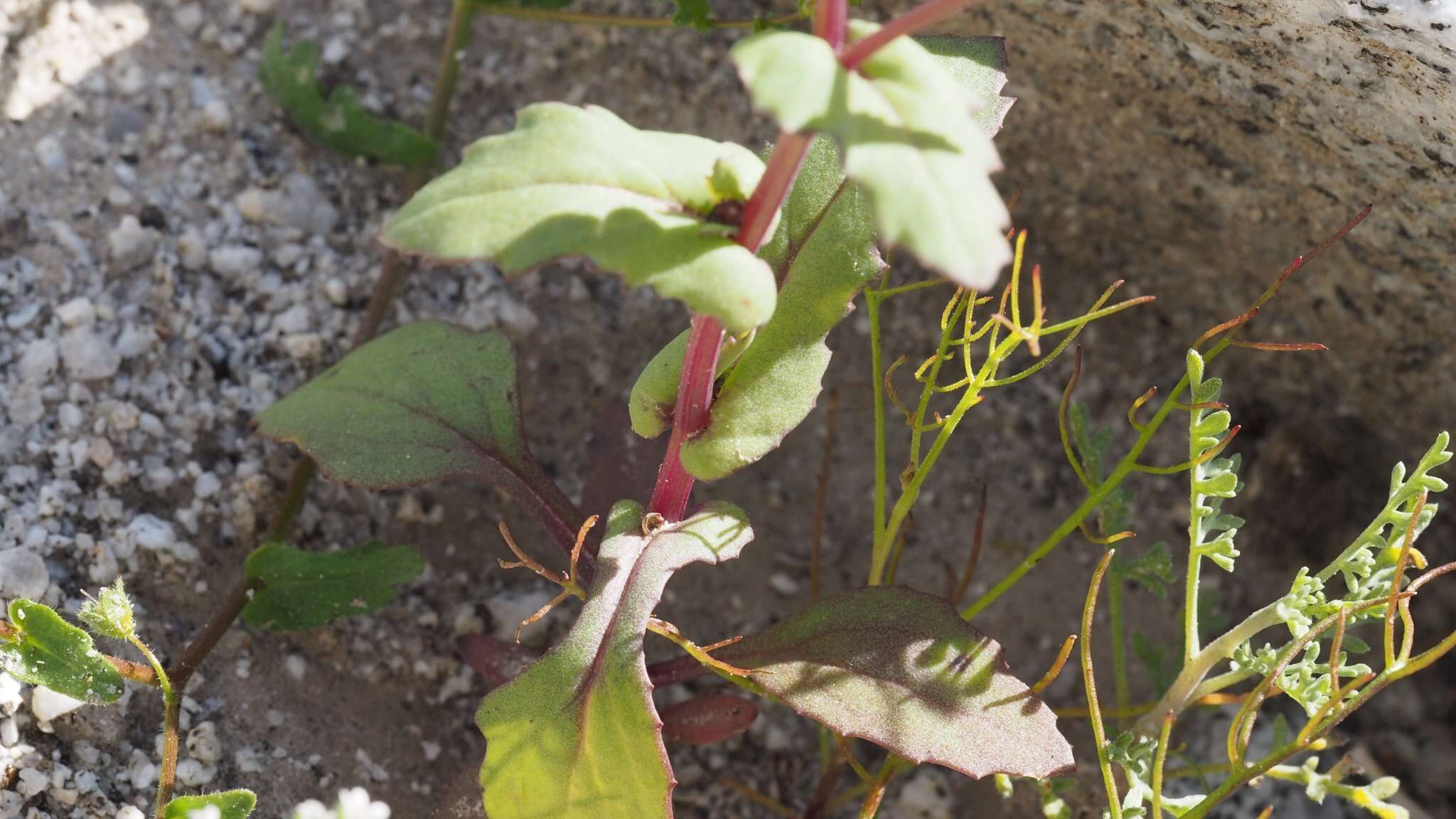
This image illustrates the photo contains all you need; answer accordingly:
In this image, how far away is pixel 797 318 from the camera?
1412 millimetres

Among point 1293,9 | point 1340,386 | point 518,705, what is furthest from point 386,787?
point 1340,386

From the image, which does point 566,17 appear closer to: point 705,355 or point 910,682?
point 705,355

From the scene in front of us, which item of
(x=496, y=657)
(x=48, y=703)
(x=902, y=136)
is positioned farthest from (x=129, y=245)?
(x=902, y=136)

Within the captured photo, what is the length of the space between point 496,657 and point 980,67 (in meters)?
0.90

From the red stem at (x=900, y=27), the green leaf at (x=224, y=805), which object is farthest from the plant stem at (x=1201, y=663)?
the green leaf at (x=224, y=805)

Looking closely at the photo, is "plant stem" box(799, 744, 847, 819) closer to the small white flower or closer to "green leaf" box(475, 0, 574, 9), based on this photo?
the small white flower

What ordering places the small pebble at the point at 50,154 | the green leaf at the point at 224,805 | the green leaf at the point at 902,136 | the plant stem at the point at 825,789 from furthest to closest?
1. the small pebble at the point at 50,154
2. the plant stem at the point at 825,789
3. the green leaf at the point at 224,805
4. the green leaf at the point at 902,136

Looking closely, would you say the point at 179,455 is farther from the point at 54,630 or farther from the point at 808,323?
the point at 808,323

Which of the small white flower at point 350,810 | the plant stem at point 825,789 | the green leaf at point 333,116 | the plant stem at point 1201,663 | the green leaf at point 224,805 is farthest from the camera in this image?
the green leaf at point 333,116

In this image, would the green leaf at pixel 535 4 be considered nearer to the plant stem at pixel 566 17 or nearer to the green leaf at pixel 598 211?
the plant stem at pixel 566 17

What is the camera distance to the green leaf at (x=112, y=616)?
4.25 feet

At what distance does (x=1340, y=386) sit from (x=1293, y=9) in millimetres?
845

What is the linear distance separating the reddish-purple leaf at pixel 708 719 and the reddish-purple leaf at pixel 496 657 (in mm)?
187

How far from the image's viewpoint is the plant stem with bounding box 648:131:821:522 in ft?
3.75
